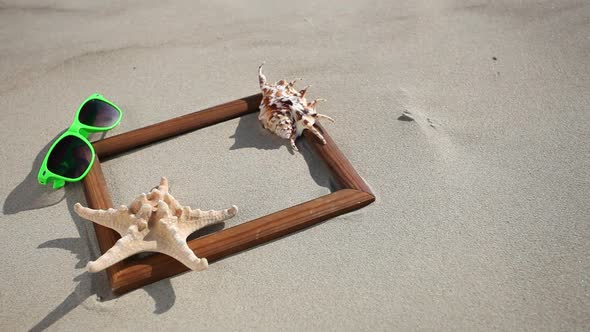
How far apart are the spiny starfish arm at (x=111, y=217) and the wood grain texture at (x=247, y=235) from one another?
0.16 meters

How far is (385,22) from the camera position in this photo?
3.37 m

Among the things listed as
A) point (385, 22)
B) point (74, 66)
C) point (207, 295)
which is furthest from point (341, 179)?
point (74, 66)

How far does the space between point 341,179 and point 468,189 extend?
0.60 m

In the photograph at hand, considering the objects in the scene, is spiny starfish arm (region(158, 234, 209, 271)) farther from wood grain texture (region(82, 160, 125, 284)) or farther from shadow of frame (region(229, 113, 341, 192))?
shadow of frame (region(229, 113, 341, 192))

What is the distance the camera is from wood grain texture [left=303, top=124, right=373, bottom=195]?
86.0 inches

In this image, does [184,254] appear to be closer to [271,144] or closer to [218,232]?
[218,232]

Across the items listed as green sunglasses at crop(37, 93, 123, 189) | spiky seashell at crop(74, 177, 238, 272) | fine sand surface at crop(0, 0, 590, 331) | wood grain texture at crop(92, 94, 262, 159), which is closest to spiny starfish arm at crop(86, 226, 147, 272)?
spiky seashell at crop(74, 177, 238, 272)

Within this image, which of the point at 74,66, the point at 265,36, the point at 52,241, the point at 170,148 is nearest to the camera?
the point at 52,241

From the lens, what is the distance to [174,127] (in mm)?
2482

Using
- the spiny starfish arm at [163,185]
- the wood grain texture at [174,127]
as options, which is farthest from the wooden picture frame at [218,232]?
the spiny starfish arm at [163,185]

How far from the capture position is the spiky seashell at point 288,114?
94.3 inches

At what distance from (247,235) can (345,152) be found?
761mm

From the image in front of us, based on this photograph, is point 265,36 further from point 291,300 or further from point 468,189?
point 291,300

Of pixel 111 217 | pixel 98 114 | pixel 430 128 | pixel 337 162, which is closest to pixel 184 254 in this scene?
pixel 111 217
